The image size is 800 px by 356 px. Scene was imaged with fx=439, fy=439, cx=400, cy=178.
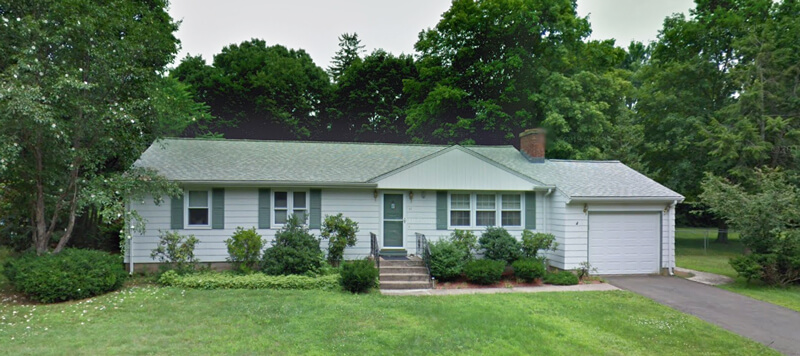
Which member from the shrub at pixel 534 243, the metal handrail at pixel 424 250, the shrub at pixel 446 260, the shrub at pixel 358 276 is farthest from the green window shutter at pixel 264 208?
the shrub at pixel 534 243

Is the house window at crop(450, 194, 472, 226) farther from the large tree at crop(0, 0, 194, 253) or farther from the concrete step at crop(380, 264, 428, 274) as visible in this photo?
the large tree at crop(0, 0, 194, 253)

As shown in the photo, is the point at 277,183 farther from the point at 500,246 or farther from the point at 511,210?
the point at 511,210

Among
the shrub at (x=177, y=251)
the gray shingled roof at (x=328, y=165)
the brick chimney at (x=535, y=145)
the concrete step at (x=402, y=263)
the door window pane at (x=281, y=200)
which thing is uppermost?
the brick chimney at (x=535, y=145)

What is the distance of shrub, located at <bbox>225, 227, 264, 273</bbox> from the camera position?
1223 cm

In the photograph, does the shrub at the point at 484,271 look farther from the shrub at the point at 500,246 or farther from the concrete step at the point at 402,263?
the concrete step at the point at 402,263

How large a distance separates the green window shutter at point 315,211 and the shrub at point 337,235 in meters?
0.35

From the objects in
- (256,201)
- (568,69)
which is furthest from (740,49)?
(256,201)

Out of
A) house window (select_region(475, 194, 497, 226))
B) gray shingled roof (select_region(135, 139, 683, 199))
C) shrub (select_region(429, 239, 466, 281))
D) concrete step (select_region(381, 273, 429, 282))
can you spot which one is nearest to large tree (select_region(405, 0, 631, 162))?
gray shingled roof (select_region(135, 139, 683, 199))

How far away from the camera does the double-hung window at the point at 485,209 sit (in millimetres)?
13883

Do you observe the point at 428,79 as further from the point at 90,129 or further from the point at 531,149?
the point at 90,129

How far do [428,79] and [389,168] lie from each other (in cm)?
1445

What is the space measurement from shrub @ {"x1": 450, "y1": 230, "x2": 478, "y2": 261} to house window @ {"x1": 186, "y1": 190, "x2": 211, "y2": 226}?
730cm

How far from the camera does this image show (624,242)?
13586mm

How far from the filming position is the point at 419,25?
3028cm
